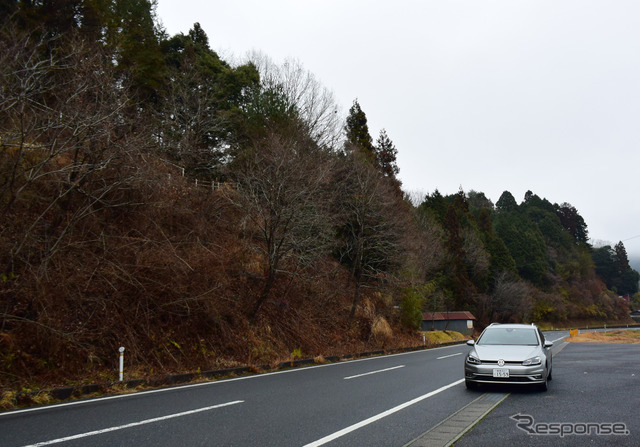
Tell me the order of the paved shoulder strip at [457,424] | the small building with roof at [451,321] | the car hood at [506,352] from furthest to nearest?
the small building with roof at [451,321], the car hood at [506,352], the paved shoulder strip at [457,424]

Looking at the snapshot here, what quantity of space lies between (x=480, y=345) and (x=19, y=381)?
9513mm

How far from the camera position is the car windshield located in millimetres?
10147

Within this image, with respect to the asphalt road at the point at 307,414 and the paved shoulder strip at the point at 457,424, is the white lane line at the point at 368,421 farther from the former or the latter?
the paved shoulder strip at the point at 457,424

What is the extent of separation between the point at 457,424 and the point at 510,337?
4.89 meters

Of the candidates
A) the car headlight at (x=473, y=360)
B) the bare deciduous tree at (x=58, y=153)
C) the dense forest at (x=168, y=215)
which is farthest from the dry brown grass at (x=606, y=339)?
the bare deciduous tree at (x=58, y=153)

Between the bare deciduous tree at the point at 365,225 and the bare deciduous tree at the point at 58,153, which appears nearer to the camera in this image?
the bare deciduous tree at the point at 58,153

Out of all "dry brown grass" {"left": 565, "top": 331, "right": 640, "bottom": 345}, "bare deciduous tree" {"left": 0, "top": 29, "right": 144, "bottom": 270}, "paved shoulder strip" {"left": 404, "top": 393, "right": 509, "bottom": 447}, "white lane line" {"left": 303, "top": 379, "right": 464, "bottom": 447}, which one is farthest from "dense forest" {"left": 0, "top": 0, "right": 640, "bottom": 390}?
"dry brown grass" {"left": 565, "top": 331, "right": 640, "bottom": 345}

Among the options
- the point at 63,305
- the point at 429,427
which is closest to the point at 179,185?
the point at 63,305

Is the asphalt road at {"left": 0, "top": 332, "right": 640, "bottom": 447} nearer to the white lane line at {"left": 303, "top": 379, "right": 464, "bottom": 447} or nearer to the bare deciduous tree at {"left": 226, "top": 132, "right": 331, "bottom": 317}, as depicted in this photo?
the white lane line at {"left": 303, "top": 379, "right": 464, "bottom": 447}

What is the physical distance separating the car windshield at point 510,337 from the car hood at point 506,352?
13.6 inches

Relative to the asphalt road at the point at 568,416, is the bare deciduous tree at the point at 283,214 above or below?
above

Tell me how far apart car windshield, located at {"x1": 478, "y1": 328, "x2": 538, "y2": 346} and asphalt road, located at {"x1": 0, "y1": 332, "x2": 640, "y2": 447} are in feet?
3.65

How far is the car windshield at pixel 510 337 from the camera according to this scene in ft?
33.3

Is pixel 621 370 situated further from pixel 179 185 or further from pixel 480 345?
pixel 179 185
